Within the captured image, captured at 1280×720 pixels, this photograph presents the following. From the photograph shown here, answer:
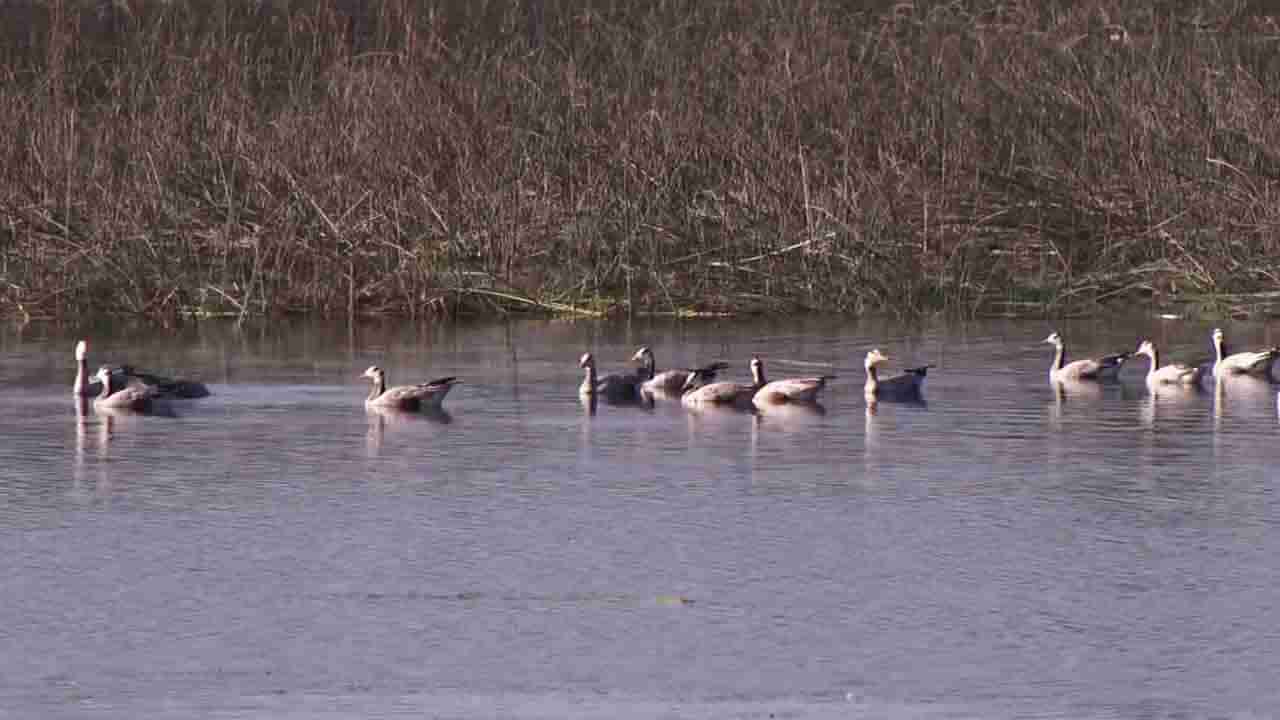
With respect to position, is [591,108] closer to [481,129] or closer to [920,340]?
[481,129]

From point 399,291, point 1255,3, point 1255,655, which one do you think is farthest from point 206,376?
point 1255,3

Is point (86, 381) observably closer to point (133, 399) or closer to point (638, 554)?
point (133, 399)

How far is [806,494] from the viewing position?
1478cm

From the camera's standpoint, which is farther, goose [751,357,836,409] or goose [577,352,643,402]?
goose [577,352,643,402]

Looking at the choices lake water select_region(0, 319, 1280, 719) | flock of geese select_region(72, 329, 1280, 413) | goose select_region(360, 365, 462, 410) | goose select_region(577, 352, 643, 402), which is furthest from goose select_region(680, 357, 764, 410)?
goose select_region(360, 365, 462, 410)

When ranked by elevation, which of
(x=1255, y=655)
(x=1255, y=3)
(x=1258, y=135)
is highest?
(x=1255, y=3)

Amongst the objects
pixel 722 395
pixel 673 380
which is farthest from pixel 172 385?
pixel 722 395

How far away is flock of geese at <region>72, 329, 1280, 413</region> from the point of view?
19.5 m

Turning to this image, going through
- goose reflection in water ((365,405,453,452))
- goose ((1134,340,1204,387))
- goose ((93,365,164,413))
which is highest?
goose ((1134,340,1204,387))

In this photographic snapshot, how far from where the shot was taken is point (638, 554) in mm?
12727

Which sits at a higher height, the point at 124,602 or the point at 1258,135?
the point at 1258,135

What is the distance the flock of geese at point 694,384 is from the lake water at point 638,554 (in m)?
0.22

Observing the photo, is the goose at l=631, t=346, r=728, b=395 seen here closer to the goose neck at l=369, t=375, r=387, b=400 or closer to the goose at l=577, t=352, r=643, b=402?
the goose at l=577, t=352, r=643, b=402

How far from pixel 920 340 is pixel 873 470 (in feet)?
27.4
